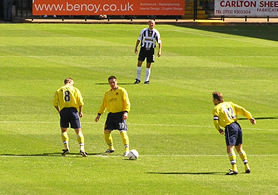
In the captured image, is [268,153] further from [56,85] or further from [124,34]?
[124,34]

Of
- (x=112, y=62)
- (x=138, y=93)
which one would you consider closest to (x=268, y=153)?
(x=138, y=93)

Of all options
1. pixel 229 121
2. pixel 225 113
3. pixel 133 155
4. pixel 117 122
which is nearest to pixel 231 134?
pixel 229 121

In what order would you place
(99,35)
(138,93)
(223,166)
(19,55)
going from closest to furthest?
(223,166), (138,93), (19,55), (99,35)

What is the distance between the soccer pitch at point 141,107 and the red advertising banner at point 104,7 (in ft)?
4.13

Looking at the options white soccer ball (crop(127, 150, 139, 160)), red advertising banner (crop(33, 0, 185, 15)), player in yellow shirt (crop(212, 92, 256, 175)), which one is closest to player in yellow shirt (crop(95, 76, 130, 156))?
white soccer ball (crop(127, 150, 139, 160))

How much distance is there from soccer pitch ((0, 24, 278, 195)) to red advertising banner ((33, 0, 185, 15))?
4.13 feet

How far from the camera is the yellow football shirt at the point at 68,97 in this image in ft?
53.4

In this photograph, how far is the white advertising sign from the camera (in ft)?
148

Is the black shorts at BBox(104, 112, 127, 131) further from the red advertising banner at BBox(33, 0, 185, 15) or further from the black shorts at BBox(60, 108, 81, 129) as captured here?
the red advertising banner at BBox(33, 0, 185, 15)

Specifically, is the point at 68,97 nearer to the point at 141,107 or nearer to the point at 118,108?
the point at 118,108

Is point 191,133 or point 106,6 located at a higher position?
point 106,6

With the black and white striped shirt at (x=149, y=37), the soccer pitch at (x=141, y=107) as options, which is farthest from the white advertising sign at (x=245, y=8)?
the black and white striped shirt at (x=149, y=37)

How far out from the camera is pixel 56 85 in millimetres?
26500

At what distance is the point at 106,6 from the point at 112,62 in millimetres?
12871
